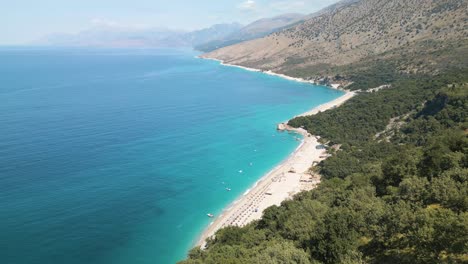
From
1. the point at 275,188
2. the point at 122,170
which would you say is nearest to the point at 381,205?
the point at 275,188

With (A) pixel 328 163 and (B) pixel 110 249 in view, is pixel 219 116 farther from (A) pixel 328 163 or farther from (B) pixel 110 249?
(B) pixel 110 249

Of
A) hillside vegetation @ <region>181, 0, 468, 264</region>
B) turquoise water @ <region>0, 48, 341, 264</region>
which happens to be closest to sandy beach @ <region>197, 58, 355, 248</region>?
turquoise water @ <region>0, 48, 341, 264</region>

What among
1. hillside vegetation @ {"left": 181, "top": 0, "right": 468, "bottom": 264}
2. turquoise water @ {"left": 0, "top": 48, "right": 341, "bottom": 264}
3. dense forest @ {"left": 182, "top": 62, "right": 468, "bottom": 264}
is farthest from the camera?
turquoise water @ {"left": 0, "top": 48, "right": 341, "bottom": 264}

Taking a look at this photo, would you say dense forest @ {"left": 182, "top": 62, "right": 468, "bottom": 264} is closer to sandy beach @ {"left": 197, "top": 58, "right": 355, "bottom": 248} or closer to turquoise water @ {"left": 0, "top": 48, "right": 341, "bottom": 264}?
sandy beach @ {"left": 197, "top": 58, "right": 355, "bottom": 248}

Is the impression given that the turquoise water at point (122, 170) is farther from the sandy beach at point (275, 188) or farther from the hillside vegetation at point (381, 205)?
the hillside vegetation at point (381, 205)

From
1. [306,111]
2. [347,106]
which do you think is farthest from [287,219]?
[306,111]

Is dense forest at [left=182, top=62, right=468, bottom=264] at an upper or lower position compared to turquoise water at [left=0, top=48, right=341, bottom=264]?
upper

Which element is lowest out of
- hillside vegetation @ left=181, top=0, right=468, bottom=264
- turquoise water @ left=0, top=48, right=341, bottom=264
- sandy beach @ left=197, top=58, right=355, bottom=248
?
sandy beach @ left=197, top=58, right=355, bottom=248
